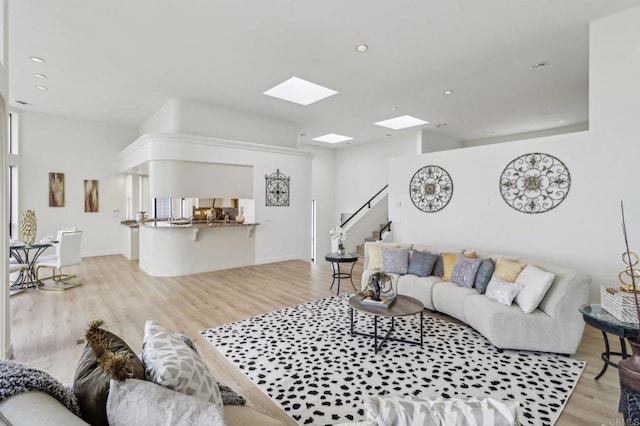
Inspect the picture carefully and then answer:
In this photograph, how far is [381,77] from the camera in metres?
5.18

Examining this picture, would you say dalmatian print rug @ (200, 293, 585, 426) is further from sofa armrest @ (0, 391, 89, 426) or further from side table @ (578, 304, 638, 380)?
sofa armrest @ (0, 391, 89, 426)

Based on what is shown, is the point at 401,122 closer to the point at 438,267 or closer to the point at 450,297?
the point at 438,267

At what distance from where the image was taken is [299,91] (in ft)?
19.6

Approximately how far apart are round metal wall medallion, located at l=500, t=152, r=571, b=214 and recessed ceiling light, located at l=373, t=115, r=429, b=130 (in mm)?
3497

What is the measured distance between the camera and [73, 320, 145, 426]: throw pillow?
1058 millimetres

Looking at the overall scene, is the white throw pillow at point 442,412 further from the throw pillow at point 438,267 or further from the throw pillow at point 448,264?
the throw pillow at point 438,267

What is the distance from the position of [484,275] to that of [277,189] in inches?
203

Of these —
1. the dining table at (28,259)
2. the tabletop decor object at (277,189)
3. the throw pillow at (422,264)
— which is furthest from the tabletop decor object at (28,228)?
the throw pillow at (422,264)

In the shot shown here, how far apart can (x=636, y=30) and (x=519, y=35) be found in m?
1.13

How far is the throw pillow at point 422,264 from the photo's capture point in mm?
4422

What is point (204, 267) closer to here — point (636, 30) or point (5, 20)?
point (5, 20)

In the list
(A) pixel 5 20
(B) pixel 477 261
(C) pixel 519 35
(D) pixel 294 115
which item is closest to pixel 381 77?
(C) pixel 519 35

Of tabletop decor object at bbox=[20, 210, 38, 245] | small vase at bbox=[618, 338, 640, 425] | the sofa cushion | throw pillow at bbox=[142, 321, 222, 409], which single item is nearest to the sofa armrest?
throw pillow at bbox=[142, 321, 222, 409]

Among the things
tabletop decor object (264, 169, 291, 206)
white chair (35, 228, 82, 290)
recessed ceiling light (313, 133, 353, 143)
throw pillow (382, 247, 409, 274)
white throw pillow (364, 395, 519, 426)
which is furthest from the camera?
recessed ceiling light (313, 133, 353, 143)
